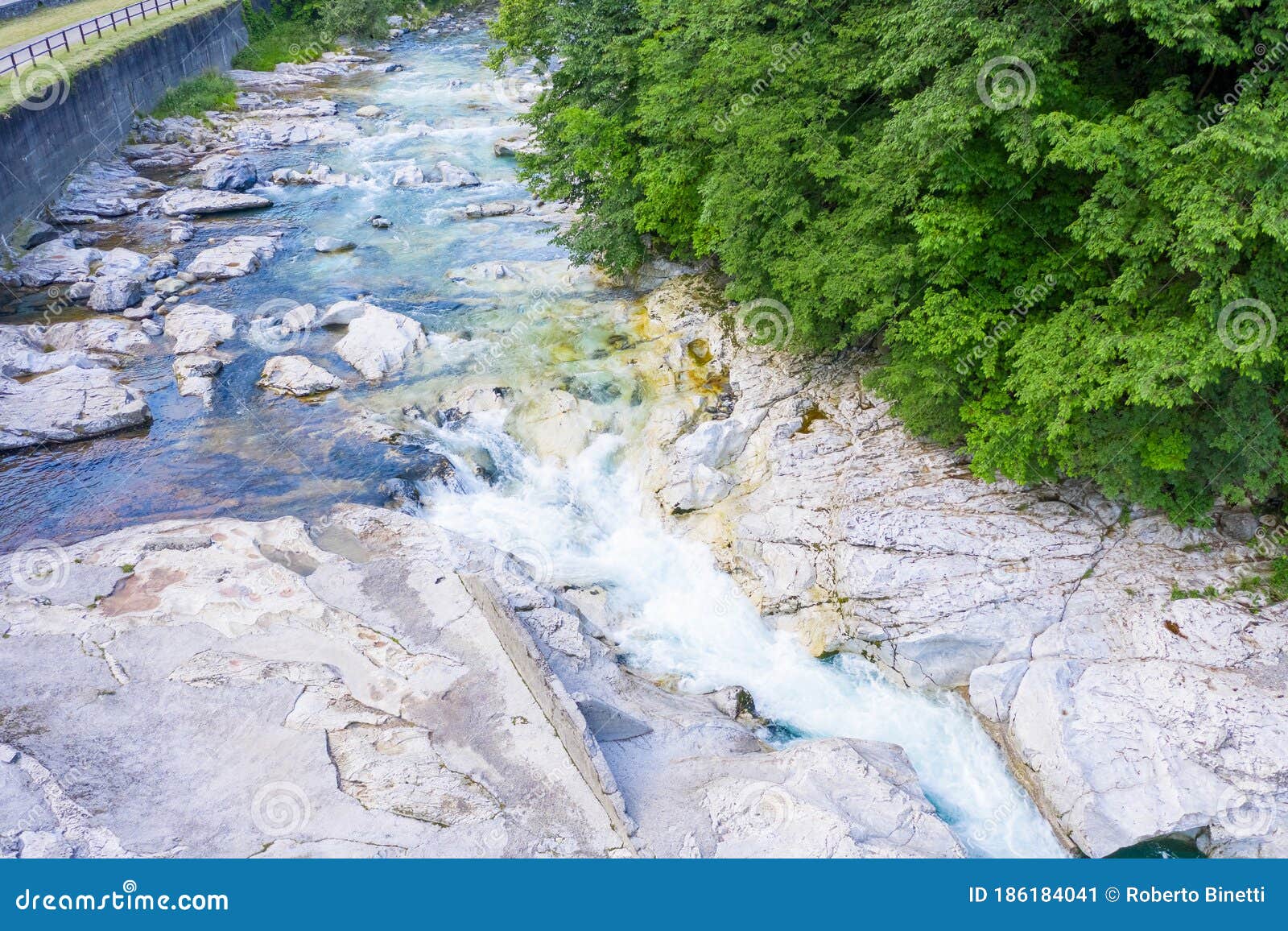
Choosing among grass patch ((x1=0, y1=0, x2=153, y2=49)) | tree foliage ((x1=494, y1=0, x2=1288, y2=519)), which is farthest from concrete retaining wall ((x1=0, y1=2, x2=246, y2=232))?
tree foliage ((x1=494, y1=0, x2=1288, y2=519))

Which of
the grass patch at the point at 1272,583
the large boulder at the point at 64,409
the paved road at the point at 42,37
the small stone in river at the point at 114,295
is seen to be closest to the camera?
the grass patch at the point at 1272,583

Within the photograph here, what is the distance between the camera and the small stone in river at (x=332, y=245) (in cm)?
2608

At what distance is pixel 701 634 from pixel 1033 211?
29.2 feet

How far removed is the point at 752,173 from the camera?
54.0 feet

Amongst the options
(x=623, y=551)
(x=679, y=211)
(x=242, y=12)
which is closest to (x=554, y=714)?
(x=623, y=551)

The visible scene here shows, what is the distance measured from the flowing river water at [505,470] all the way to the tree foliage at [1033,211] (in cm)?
438

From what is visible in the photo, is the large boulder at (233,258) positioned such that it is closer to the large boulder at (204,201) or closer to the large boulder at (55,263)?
the large boulder at (55,263)

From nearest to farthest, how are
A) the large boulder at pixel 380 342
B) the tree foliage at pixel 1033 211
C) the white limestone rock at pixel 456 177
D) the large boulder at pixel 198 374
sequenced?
the tree foliage at pixel 1033 211 → the large boulder at pixel 198 374 → the large boulder at pixel 380 342 → the white limestone rock at pixel 456 177

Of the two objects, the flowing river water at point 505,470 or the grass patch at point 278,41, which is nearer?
the flowing river water at point 505,470

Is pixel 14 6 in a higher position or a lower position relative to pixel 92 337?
higher

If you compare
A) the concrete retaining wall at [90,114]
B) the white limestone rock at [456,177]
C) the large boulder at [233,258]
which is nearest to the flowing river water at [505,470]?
the large boulder at [233,258]

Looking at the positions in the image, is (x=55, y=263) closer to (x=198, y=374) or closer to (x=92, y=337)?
(x=92, y=337)

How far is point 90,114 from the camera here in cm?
3031

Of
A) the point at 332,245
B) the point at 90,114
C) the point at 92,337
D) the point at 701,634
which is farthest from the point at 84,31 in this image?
the point at 701,634
